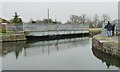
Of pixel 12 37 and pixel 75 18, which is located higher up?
pixel 75 18

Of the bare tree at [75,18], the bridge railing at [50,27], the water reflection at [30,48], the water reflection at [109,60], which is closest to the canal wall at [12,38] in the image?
the water reflection at [30,48]

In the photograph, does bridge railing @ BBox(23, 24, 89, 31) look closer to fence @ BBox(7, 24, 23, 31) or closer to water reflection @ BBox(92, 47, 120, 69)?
fence @ BBox(7, 24, 23, 31)

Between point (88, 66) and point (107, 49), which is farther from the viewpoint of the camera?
point (107, 49)

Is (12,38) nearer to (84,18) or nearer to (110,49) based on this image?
(110,49)

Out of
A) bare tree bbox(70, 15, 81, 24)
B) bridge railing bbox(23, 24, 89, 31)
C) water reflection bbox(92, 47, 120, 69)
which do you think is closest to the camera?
water reflection bbox(92, 47, 120, 69)

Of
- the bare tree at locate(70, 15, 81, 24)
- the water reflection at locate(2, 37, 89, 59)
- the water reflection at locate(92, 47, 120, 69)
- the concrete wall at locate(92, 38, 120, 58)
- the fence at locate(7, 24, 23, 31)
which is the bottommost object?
the water reflection at locate(2, 37, 89, 59)

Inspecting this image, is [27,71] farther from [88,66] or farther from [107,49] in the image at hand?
[107,49]

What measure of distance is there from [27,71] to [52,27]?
90.0 feet

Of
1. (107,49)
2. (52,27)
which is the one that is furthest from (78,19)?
(107,49)

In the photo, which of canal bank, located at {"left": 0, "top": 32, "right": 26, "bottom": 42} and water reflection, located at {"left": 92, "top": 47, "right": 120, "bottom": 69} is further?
canal bank, located at {"left": 0, "top": 32, "right": 26, "bottom": 42}

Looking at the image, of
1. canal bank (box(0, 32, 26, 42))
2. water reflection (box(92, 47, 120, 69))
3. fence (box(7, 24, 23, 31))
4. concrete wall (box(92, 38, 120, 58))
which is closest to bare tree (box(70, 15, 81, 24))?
fence (box(7, 24, 23, 31))

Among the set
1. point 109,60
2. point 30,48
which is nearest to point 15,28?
point 30,48

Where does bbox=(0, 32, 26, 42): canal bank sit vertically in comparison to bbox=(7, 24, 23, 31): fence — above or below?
below

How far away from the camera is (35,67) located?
11828 millimetres
